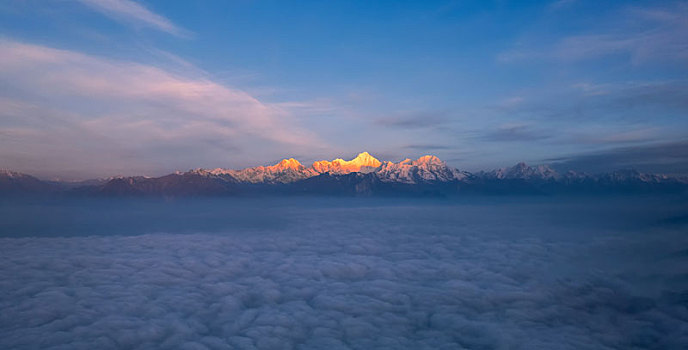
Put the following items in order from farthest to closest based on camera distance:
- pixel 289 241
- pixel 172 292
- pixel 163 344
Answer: pixel 289 241 < pixel 172 292 < pixel 163 344

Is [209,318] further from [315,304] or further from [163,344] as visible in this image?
[315,304]

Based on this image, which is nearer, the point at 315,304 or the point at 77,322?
the point at 77,322

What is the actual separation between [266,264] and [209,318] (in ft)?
93.2

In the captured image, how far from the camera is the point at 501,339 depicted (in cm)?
3306

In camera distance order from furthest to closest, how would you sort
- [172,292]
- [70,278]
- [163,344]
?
1. [70,278]
2. [172,292]
3. [163,344]

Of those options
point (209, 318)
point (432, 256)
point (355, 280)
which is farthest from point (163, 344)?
point (432, 256)

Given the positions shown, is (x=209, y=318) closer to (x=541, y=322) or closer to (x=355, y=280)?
(x=355, y=280)

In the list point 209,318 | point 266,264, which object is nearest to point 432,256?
point 266,264

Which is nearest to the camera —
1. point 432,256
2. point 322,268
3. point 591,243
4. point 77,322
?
point 77,322

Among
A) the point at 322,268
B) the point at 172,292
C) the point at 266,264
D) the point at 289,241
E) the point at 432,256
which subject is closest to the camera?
the point at 172,292

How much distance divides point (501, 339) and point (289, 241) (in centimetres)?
7521

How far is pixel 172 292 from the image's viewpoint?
152 ft

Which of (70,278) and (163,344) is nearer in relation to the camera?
(163,344)

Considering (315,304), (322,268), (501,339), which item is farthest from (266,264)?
(501,339)
